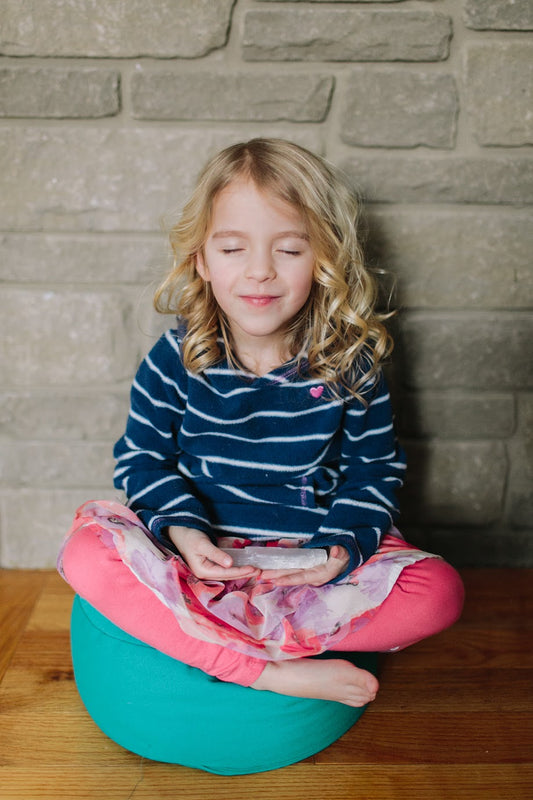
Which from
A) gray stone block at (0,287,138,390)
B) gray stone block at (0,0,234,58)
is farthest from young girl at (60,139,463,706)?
gray stone block at (0,0,234,58)

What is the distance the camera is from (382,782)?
1.00 meters

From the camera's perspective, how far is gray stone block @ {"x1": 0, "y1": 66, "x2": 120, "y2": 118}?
126 centimetres

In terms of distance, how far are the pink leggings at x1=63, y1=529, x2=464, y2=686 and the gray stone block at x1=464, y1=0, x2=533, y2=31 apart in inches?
36.8

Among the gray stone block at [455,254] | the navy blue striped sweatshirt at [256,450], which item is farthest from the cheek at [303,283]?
the gray stone block at [455,254]

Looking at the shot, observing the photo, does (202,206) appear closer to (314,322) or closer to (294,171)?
(294,171)

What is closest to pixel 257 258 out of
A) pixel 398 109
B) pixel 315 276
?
pixel 315 276

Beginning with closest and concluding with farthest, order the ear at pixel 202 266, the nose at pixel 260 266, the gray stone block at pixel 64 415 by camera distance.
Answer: the nose at pixel 260 266 < the ear at pixel 202 266 < the gray stone block at pixel 64 415

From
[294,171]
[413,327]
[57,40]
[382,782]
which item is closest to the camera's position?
[382,782]

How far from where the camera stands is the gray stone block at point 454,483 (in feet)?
4.82

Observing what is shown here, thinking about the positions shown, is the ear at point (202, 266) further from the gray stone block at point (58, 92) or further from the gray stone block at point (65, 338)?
the gray stone block at point (58, 92)

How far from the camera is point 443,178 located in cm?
132

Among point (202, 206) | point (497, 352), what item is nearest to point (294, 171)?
point (202, 206)

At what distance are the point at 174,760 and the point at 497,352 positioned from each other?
94 centimetres

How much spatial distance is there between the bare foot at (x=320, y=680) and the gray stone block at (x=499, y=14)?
1.10 metres
